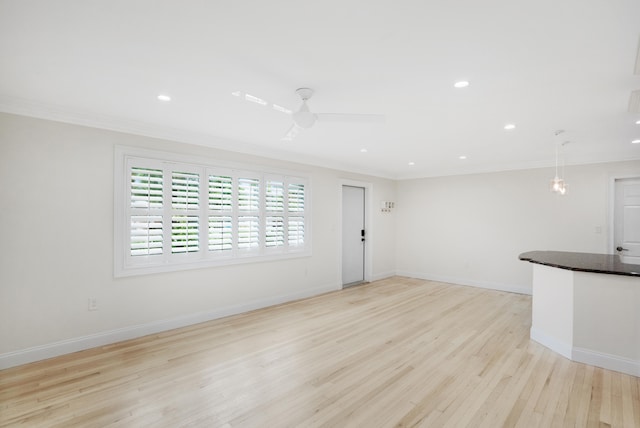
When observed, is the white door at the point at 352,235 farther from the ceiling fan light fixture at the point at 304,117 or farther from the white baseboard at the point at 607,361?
the white baseboard at the point at 607,361

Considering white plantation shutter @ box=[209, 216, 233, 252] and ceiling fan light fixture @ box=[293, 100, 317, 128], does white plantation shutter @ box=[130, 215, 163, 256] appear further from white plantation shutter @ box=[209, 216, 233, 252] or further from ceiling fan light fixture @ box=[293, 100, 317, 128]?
ceiling fan light fixture @ box=[293, 100, 317, 128]

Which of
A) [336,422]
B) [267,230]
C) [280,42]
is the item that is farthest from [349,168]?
[336,422]

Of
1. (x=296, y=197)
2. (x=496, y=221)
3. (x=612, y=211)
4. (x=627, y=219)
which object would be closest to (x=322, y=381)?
(x=296, y=197)

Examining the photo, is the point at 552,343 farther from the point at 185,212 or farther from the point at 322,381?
the point at 185,212

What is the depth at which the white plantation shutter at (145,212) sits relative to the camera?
12.1 feet

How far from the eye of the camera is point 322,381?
A: 2.73 m

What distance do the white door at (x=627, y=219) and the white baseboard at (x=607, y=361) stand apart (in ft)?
9.50

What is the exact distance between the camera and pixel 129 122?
3.58 m

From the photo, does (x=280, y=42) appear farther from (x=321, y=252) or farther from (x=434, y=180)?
(x=434, y=180)

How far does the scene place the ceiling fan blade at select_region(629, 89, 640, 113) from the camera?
2.63 metres

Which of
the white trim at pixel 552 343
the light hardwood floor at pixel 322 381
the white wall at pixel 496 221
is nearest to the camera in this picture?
the light hardwood floor at pixel 322 381

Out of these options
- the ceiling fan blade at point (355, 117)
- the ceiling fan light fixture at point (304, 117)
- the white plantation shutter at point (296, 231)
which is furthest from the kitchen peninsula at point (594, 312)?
the white plantation shutter at point (296, 231)

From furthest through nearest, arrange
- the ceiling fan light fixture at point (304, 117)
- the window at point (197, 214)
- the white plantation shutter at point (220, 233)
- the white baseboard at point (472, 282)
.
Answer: the white baseboard at point (472, 282)
the white plantation shutter at point (220, 233)
the window at point (197, 214)
the ceiling fan light fixture at point (304, 117)

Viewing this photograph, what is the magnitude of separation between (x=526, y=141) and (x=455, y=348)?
10.1 ft
